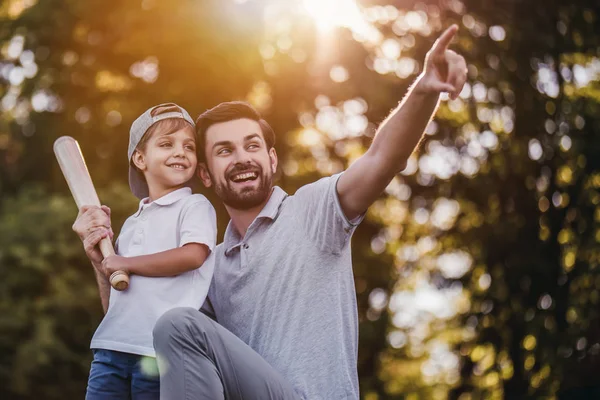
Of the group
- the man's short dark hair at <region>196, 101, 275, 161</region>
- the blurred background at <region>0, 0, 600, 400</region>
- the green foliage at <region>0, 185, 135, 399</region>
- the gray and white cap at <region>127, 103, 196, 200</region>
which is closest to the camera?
the gray and white cap at <region>127, 103, 196, 200</region>

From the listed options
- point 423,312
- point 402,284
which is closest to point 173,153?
point 402,284

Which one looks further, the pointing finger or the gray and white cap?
the gray and white cap

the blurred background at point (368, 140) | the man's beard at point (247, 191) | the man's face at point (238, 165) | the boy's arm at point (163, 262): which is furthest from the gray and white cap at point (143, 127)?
the blurred background at point (368, 140)

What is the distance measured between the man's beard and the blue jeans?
673 mm

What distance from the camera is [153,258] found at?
2.82 meters

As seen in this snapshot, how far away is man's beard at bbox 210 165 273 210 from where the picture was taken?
3.16 metres

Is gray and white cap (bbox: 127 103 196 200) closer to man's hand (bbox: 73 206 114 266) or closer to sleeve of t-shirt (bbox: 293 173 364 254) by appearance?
man's hand (bbox: 73 206 114 266)

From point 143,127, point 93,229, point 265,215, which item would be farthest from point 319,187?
point 93,229

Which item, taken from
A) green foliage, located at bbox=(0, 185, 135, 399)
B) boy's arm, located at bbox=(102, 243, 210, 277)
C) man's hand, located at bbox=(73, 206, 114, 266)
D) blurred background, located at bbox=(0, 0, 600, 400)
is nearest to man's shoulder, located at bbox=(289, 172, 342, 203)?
boy's arm, located at bbox=(102, 243, 210, 277)

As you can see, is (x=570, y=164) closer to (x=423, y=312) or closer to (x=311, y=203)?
(x=423, y=312)

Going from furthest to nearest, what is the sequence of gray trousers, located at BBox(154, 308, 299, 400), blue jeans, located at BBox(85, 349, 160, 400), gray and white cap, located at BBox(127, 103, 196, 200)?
gray and white cap, located at BBox(127, 103, 196, 200) < blue jeans, located at BBox(85, 349, 160, 400) < gray trousers, located at BBox(154, 308, 299, 400)

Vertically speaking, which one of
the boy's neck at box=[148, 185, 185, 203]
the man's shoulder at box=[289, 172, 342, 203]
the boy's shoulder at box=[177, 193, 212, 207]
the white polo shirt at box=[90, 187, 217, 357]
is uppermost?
the boy's neck at box=[148, 185, 185, 203]

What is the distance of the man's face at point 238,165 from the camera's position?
125 inches

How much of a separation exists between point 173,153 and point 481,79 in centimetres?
703
